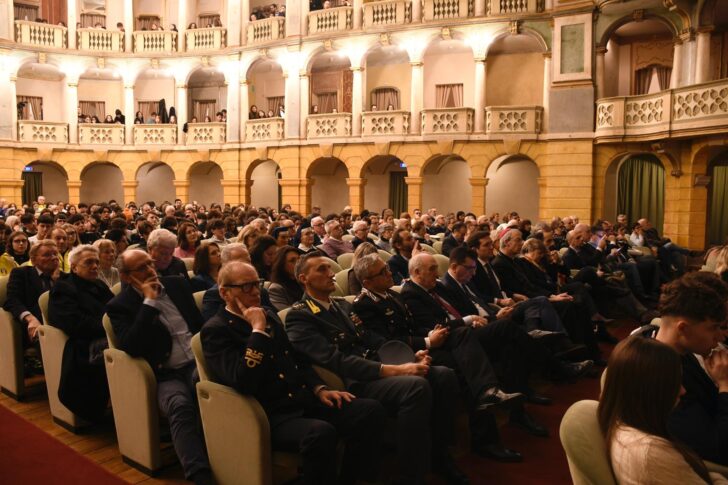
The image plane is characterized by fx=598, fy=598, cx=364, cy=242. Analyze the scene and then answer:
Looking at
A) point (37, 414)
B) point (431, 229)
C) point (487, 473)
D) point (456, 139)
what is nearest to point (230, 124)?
point (456, 139)

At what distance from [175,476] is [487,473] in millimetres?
1832

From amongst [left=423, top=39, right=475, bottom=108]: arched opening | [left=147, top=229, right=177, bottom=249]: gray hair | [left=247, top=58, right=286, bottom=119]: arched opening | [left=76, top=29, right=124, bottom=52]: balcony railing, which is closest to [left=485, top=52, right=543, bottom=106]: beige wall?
[left=423, top=39, right=475, bottom=108]: arched opening

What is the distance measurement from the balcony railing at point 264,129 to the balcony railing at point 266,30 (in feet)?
8.09

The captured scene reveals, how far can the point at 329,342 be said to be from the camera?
11.3ft

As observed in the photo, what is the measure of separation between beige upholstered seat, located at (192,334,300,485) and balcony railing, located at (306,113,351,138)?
48.6 ft

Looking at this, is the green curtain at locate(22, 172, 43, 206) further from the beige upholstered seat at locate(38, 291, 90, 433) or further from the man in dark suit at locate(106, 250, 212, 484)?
the man in dark suit at locate(106, 250, 212, 484)

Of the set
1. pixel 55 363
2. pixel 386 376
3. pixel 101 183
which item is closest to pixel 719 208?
pixel 386 376

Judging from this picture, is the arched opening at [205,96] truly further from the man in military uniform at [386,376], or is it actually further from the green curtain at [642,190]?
the man in military uniform at [386,376]

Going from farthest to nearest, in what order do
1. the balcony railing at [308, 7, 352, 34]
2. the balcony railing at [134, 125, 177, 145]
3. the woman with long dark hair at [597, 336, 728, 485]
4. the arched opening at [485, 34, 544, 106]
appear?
the balcony railing at [134, 125, 177, 145]
the balcony railing at [308, 7, 352, 34]
the arched opening at [485, 34, 544, 106]
the woman with long dark hair at [597, 336, 728, 485]

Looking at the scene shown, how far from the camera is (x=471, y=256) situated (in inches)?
186

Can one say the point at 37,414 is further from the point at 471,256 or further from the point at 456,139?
the point at 456,139

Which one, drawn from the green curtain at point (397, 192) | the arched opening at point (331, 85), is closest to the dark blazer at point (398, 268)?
the green curtain at point (397, 192)

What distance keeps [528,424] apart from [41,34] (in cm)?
2071

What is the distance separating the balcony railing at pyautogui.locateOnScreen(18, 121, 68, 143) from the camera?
1934 cm
